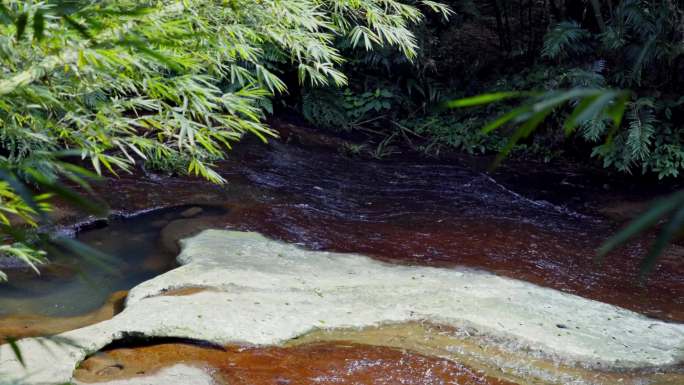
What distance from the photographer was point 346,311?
12.0 ft

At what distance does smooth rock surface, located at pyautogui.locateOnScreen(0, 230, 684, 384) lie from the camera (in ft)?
10.7

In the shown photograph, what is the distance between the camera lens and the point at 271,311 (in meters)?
3.58

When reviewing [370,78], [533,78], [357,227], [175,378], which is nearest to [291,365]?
[175,378]

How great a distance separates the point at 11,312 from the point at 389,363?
7.39ft

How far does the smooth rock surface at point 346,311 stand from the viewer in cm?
325

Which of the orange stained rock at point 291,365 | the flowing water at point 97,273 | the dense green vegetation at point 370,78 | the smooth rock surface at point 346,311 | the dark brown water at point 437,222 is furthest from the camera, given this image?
the dark brown water at point 437,222

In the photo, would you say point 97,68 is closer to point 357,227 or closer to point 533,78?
point 357,227

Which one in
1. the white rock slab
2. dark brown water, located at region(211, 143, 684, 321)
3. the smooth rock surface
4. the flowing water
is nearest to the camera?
the white rock slab

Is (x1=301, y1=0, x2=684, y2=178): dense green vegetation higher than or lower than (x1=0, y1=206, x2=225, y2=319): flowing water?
higher

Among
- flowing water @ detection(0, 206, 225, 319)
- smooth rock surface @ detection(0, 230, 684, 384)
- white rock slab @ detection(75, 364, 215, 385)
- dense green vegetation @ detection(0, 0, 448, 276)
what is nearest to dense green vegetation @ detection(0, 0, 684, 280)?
dense green vegetation @ detection(0, 0, 448, 276)

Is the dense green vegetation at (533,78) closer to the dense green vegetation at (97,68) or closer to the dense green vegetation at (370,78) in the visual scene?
the dense green vegetation at (370,78)

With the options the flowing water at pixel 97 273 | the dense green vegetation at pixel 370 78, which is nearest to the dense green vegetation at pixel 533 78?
the dense green vegetation at pixel 370 78

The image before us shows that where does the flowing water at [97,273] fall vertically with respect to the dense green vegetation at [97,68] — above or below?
below

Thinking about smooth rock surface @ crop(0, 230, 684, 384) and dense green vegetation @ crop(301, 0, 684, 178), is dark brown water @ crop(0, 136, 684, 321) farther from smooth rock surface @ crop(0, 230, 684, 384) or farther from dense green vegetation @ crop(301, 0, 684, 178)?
dense green vegetation @ crop(301, 0, 684, 178)
